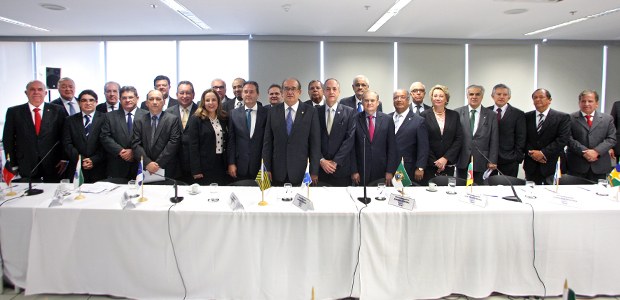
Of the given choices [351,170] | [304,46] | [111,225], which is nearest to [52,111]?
[111,225]

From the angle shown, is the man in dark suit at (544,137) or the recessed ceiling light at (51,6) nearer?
the man in dark suit at (544,137)

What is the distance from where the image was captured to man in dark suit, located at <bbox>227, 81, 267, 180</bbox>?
341 centimetres

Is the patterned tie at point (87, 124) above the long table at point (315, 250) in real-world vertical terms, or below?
above

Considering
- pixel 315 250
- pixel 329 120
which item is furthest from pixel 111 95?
pixel 315 250

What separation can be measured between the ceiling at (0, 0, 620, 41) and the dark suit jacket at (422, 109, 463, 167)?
5.77 ft

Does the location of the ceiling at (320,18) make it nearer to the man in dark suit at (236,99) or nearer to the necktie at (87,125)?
the man in dark suit at (236,99)

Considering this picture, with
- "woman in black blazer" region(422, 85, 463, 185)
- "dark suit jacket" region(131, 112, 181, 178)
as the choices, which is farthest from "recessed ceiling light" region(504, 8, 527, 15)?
"dark suit jacket" region(131, 112, 181, 178)

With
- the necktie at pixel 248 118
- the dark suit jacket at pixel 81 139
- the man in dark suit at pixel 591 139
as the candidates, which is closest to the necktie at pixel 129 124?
the dark suit jacket at pixel 81 139

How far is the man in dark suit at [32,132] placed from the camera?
134 inches

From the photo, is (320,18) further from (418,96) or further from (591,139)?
(591,139)

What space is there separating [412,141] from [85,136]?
10.8 feet

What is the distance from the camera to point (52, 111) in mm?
3520

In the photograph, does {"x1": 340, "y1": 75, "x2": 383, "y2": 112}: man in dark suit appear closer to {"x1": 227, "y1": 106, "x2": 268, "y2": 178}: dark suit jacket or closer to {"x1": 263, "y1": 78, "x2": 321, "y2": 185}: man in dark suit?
{"x1": 263, "y1": 78, "x2": 321, "y2": 185}: man in dark suit

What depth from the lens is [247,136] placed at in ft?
11.1
